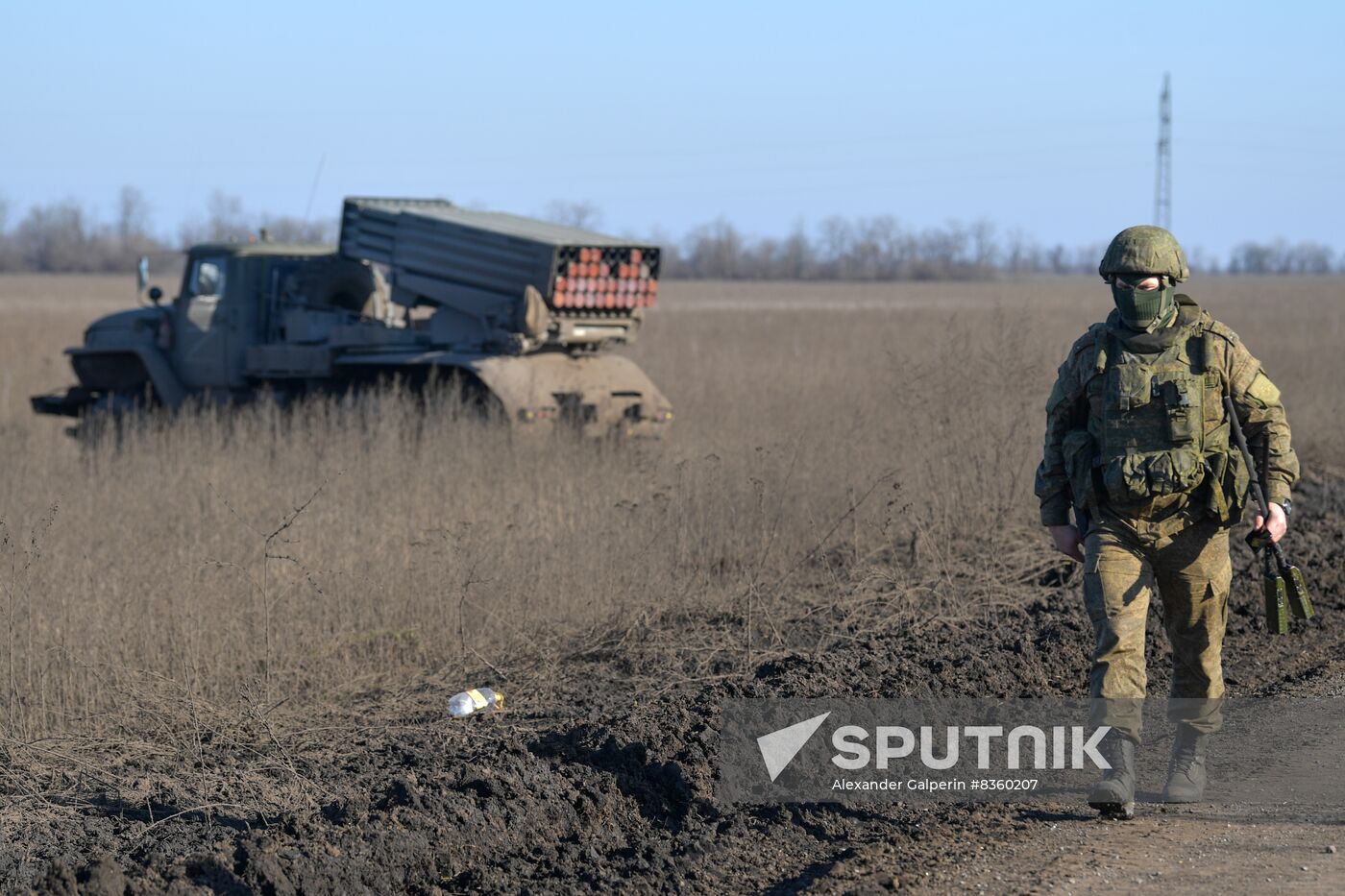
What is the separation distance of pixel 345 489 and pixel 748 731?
5.65m

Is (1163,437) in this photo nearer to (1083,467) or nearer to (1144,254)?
(1083,467)

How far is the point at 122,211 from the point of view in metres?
80.4

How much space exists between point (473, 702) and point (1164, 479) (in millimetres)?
2862

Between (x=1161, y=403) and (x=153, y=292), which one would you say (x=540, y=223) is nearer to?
(x=153, y=292)

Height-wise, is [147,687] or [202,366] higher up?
[202,366]

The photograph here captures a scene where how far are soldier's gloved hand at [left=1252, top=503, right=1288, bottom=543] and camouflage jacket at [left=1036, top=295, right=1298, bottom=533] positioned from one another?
0.03m

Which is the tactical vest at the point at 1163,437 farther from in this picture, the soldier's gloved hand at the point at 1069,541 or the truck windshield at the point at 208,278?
the truck windshield at the point at 208,278

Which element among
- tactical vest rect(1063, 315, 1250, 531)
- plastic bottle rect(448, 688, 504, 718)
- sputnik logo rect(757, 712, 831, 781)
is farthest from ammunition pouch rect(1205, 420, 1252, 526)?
plastic bottle rect(448, 688, 504, 718)

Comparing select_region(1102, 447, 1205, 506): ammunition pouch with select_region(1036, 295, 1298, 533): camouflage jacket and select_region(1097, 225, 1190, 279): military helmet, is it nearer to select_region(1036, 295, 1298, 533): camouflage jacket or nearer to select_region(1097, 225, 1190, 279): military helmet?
select_region(1036, 295, 1298, 533): camouflage jacket

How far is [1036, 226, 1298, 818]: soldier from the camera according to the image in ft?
15.4

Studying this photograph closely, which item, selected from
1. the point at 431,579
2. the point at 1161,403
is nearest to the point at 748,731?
the point at 1161,403

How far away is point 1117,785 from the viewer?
462 centimetres

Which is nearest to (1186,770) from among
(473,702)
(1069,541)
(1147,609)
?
(1147,609)

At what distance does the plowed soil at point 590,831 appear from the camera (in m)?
4.16
